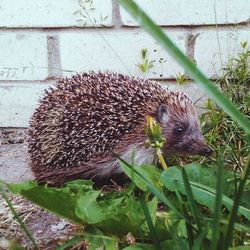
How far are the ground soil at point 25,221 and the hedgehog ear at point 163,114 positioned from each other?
54 centimetres

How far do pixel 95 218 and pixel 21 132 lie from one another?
1.67m

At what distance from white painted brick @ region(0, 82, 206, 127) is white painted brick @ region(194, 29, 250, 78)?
0.73 m

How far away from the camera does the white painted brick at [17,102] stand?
9.50 feet

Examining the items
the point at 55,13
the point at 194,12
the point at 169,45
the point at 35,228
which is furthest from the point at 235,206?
the point at 55,13

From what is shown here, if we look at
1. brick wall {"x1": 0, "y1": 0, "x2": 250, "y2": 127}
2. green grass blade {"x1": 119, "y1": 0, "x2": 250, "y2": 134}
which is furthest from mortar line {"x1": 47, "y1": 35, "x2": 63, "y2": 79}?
green grass blade {"x1": 119, "y1": 0, "x2": 250, "y2": 134}

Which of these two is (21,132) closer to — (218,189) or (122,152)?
(122,152)

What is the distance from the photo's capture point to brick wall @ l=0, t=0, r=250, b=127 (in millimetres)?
2723

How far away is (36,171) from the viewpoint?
2131 mm

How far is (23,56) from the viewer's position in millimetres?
2861

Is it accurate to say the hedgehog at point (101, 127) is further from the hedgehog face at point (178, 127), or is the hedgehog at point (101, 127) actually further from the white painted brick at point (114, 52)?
the white painted brick at point (114, 52)

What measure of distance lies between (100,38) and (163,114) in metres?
0.79

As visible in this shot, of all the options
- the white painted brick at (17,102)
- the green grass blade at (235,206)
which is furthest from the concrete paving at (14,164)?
the green grass blade at (235,206)

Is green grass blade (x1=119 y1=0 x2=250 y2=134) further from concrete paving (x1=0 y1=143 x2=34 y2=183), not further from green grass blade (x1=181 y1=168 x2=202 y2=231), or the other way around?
concrete paving (x1=0 y1=143 x2=34 y2=183)

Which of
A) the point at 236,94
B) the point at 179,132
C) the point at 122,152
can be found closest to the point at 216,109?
the point at 236,94
